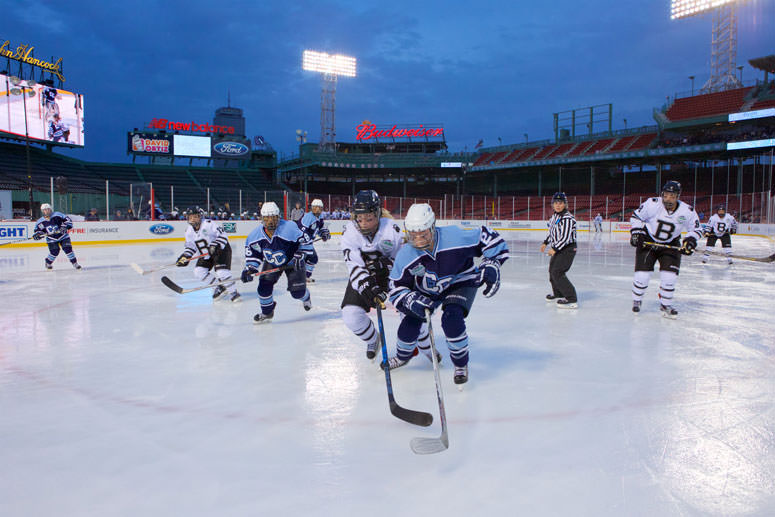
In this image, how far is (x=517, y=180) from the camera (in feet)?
137

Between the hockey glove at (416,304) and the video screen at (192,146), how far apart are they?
39813 millimetres

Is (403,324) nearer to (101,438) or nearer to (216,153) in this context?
(101,438)

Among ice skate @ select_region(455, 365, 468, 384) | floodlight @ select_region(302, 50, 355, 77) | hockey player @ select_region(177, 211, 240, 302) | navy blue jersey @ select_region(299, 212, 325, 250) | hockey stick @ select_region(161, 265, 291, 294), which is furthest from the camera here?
floodlight @ select_region(302, 50, 355, 77)

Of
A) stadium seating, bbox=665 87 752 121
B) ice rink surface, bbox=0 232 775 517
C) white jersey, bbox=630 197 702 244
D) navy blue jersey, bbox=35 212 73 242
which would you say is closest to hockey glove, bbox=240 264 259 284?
ice rink surface, bbox=0 232 775 517

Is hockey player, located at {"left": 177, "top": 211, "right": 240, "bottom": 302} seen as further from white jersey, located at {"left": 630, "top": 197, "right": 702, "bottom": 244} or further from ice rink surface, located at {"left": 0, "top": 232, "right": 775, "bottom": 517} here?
white jersey, located at {"left": 630, "top": 197, "right": 702, "bottom": 244}

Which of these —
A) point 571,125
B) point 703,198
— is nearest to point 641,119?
point 571,125

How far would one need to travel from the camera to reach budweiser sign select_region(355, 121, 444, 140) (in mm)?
44656

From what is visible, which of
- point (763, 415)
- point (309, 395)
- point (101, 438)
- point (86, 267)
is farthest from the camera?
point (86, 267)

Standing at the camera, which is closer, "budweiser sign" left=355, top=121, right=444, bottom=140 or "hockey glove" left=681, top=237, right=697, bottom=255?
"hockey glove" left=681, top=237, right=697, bottom=255

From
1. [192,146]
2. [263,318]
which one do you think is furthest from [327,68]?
[263,318]

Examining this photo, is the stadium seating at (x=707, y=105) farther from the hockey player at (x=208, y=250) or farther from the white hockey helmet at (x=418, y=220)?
the white hockey helmet at (x=418, y=220)

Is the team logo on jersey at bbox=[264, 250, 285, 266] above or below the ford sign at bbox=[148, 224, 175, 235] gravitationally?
below

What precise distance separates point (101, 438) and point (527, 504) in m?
2.10

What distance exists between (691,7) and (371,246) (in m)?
37.0
